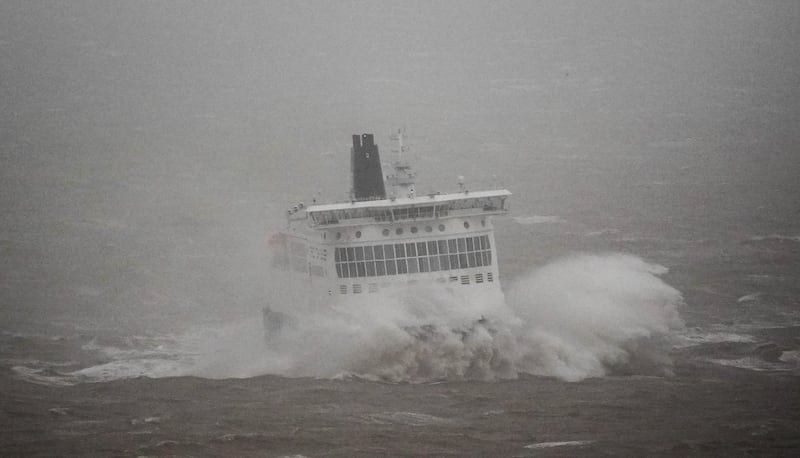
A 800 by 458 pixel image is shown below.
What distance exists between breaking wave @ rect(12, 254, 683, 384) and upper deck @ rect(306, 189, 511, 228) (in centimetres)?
269

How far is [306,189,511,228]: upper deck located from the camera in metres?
45.3

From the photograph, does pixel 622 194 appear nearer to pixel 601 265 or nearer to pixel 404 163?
pixel 601 265

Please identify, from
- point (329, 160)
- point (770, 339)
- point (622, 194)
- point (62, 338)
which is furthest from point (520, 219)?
point (62, 338)

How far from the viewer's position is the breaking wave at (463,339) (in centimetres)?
4447

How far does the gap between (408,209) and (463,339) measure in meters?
5.01

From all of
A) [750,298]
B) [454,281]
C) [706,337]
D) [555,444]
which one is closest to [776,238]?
[750,298]

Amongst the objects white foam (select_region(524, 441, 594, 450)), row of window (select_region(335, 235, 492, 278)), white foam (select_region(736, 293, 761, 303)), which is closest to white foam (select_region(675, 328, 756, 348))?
white foam (select_region(736, 293, 761, 303))

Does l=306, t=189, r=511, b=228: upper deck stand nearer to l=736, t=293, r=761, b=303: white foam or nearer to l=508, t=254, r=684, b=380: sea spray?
l=508, t=254, r=684, b=380: sea spray

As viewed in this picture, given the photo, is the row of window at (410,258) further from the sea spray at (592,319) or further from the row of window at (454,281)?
the sea spray at (592,319)

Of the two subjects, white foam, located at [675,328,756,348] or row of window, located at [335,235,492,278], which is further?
white foam, located at [675,328,756,348]

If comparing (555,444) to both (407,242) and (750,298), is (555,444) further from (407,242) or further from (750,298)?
(750,298)

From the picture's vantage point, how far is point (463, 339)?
44.5m

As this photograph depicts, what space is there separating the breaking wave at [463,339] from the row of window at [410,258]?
834 millimetres

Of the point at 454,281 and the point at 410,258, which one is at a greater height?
the point at 410,258
